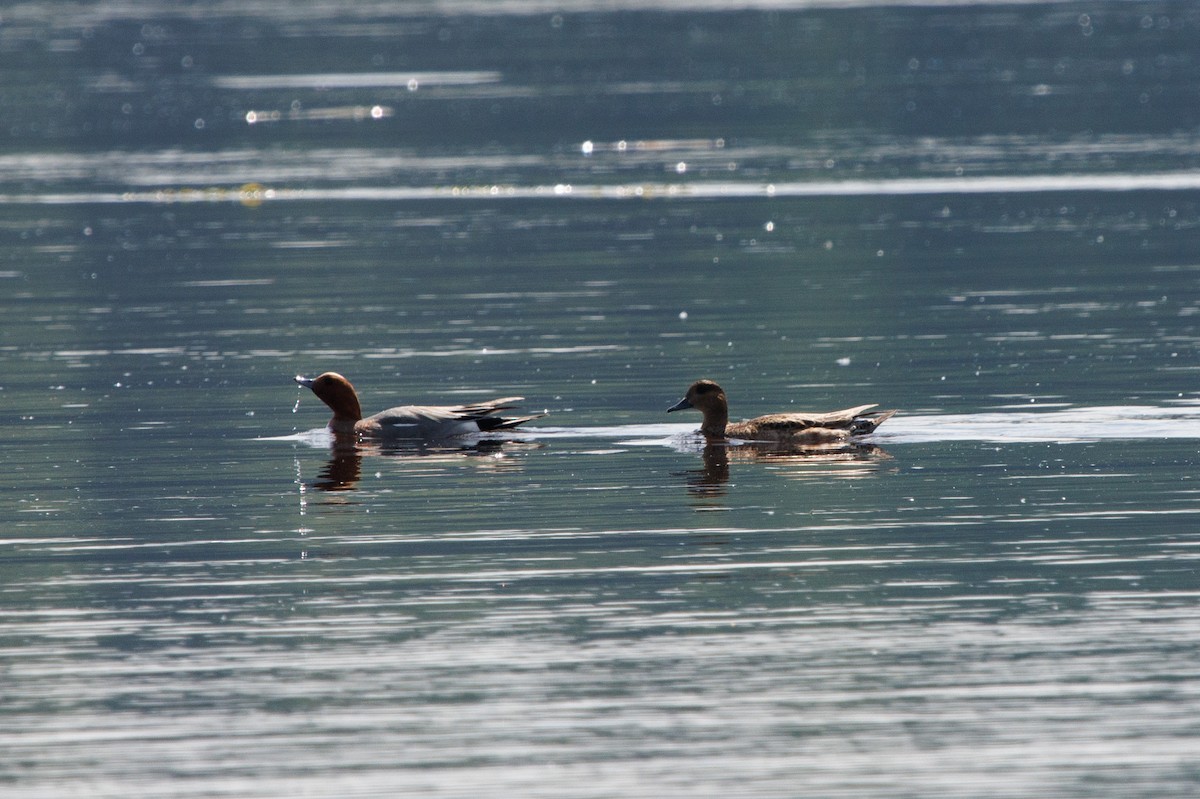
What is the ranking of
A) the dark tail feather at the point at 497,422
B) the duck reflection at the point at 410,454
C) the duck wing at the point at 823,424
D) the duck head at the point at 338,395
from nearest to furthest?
the duck reflection at the point at 410,454 → the duck wing at the point at 823,424 → the dark tail feather at the point at 497,422 → the duck head at the point at 338,395

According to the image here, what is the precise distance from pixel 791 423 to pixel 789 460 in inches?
17.5

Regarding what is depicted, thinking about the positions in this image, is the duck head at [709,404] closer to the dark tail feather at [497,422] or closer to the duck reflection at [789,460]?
the duck reflection at [789,460]

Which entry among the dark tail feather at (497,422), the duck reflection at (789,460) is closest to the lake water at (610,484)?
the duck reflection at (789,460)

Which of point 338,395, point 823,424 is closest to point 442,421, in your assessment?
point 338,395

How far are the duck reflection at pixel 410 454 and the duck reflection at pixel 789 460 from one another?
170 centimetres

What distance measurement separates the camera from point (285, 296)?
1366 inches

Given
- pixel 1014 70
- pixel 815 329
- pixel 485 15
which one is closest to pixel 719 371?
pixel 815 329

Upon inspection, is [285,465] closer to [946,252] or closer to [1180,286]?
[1180,286]

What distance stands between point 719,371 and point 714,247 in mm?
14436

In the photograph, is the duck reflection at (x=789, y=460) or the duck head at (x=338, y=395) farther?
the duck head at (x=338, y=395)

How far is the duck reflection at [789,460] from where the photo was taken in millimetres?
18891

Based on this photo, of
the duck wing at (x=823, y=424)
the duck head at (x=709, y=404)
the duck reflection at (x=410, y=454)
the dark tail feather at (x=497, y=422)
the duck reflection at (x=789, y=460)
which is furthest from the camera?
the dark tail feather at (x=497, y=422)

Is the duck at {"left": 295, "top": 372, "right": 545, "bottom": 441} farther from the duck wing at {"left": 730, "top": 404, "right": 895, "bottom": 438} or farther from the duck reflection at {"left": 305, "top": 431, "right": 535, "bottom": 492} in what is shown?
the duck wing at {"left": 730, "top": 404, "right": 895, "bottom": 438}

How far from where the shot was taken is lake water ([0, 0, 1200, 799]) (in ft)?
38.7
